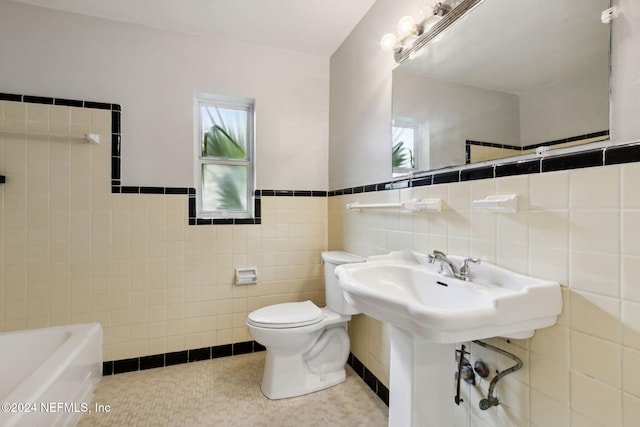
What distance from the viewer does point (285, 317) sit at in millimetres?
1675

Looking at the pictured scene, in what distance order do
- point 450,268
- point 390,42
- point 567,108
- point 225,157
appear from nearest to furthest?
point 567,108 → point 450,268 → point 390,42 → point 225,157

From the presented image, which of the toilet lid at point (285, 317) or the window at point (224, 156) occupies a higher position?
the window at point (224, 156)

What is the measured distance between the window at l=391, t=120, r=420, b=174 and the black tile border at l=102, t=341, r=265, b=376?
175 cm

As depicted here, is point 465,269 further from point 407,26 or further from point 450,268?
point 407,26

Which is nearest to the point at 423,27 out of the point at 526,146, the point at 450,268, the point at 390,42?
the point at 390,42

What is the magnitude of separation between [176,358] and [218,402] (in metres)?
0.62

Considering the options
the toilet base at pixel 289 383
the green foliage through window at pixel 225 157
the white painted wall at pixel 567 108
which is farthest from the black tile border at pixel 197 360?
the white painted wall at pixel 567 108

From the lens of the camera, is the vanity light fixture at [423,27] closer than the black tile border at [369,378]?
Yes

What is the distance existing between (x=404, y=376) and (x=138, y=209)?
1926 mm

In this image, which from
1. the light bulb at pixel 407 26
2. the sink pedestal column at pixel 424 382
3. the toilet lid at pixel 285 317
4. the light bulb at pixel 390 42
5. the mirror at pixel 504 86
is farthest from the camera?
the toilet lid at pixel 285 317

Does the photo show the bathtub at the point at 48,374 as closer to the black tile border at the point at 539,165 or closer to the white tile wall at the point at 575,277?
the white tile wall at the point at 575,277

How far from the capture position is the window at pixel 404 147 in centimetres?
146

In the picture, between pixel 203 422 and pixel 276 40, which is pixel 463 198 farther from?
pixel 276 40

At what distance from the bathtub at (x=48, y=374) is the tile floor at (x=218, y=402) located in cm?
19
